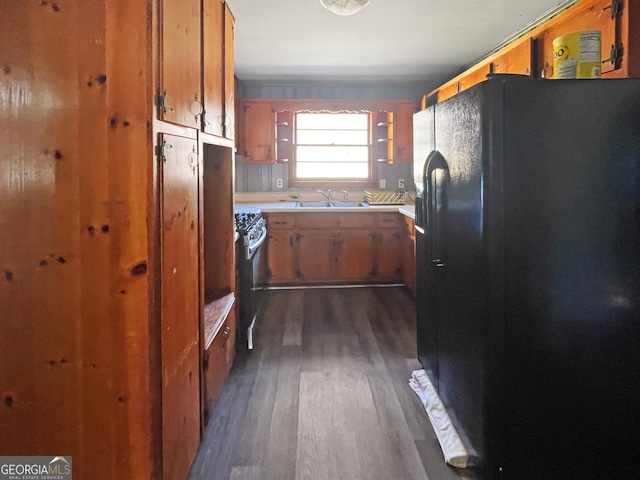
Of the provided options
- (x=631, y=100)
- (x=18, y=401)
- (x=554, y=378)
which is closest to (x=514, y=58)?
(x=631, y=100)

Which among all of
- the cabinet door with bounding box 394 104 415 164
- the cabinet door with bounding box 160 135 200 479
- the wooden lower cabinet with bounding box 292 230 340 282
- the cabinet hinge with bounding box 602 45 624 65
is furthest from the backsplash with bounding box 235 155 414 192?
the cabinet door with bounding box 160 135 200 479

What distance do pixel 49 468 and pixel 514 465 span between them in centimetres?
155

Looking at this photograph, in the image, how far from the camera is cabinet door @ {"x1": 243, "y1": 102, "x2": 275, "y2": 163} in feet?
17.2

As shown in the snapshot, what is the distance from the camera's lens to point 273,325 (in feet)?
12.8

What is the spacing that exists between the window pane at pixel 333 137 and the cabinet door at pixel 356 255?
126 centimetres

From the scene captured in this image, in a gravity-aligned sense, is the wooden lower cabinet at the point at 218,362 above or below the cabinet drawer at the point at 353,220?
below

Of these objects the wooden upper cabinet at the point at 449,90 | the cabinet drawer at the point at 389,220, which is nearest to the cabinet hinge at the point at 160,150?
the wooden upper cabinet at the point at 449,90

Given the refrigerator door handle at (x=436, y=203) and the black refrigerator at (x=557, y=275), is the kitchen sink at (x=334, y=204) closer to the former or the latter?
the refrigerator door handle at (x=436, y=203)

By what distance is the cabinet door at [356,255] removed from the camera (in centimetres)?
504

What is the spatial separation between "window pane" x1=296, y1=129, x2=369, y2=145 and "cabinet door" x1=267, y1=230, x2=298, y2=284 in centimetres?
129

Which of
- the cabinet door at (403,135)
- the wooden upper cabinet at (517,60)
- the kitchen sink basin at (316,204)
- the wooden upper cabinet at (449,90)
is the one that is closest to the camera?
the wooden upper cabinet at (517,60)

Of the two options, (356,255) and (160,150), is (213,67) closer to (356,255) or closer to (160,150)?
(160,150)

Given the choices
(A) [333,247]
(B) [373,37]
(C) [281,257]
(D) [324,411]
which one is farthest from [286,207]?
(D) [324,411]

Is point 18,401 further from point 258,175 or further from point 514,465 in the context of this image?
point 258,175
